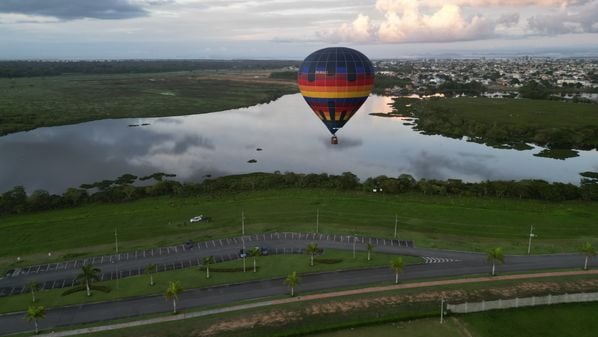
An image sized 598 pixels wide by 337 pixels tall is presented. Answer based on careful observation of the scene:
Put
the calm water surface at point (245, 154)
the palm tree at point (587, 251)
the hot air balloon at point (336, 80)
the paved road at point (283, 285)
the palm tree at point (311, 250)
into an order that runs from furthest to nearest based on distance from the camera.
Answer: the calm water surface at point (245, 154) < the hot air balloon at point (336, 80) < the palm tree at point (311, 250) < the palm tree at point (587, 251) < the paved road at point (283, 285)

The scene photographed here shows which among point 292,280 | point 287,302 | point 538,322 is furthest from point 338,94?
point 538,322

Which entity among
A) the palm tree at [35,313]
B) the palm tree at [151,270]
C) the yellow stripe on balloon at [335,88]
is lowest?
the palm tree at [151,270]

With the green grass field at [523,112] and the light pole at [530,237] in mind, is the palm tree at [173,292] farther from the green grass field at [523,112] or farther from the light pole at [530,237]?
the green grass field at [523,112]

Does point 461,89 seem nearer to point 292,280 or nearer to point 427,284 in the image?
point 427,284

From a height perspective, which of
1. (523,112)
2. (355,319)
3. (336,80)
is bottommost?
(355,319)

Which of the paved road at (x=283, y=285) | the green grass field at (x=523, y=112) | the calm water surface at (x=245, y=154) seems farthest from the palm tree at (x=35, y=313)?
the green grass field at (x=523, y=112)

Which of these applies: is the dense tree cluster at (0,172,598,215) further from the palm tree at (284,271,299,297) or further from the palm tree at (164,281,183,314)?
the palm tree at (164,281,183,314)

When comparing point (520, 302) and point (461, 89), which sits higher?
point (461, 89)

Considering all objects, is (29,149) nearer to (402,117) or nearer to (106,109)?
(106,109)
